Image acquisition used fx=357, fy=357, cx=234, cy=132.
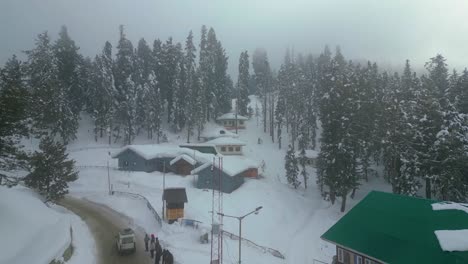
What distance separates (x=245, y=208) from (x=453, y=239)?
2329 cm

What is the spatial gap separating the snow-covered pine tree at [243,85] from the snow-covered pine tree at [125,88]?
83.7 ft

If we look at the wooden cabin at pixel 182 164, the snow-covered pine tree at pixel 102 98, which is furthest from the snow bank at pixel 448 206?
the snow-covered pine tree at pixel 102 98

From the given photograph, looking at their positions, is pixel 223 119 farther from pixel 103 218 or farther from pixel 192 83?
pixel 103 218

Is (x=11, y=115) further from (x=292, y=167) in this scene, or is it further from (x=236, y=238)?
(x=292, y=167)

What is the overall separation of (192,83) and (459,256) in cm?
5965

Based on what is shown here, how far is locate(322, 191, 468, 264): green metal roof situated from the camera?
64.0ft

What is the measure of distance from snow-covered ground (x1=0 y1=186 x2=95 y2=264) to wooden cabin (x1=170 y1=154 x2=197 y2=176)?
850 inches

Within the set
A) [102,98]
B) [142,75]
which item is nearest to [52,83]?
[102,98]

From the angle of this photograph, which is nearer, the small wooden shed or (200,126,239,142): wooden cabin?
the small wooden shed

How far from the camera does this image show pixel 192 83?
7188 cm

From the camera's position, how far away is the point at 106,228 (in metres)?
31.1

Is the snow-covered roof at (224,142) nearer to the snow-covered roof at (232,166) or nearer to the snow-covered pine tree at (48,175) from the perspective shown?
the snow-covered roof at (232,166)

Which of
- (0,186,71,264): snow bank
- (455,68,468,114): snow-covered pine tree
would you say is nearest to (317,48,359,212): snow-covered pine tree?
(455,68,468,114): snow-covered pine tree

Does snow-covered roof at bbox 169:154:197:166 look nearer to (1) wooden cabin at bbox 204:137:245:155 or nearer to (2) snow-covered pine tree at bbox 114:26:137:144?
(1) wooden cabin at bbox 204:137:245:155
